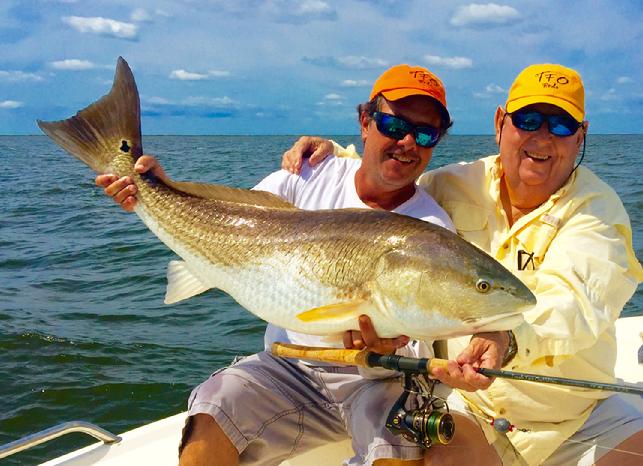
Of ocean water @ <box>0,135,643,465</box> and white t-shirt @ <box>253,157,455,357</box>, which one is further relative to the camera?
ocean water @ <box>0,135,643,465</box>

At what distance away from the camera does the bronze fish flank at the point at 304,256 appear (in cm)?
249

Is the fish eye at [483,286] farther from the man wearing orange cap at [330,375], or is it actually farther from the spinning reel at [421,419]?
the man wearing orange cap at [330,375]

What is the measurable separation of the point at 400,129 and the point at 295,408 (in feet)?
4.74

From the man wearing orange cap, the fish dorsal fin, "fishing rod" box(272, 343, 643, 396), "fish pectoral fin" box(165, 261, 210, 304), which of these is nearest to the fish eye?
"fishing rod" box(272, 343, 643, 396)

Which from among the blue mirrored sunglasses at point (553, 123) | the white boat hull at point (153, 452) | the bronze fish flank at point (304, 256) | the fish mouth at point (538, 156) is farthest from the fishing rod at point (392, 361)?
the blue mirrored sunglasses at point (553, 123)

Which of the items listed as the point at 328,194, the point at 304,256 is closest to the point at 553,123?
the point at 328,194

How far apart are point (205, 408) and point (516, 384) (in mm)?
1402

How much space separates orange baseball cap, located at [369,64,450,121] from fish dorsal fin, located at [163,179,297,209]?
773 mm

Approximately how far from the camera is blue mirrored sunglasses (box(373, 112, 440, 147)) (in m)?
3.31

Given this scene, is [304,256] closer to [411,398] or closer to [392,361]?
[392,361]

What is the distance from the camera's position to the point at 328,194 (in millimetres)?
3527

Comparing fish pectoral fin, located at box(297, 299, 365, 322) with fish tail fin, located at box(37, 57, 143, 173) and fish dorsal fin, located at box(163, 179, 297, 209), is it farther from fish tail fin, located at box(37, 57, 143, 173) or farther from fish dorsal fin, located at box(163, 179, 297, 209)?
fish tail fin, located at box(37, 57, 143, 173)

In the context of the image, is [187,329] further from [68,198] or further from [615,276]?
[68,198]

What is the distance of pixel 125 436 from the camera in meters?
3.83
